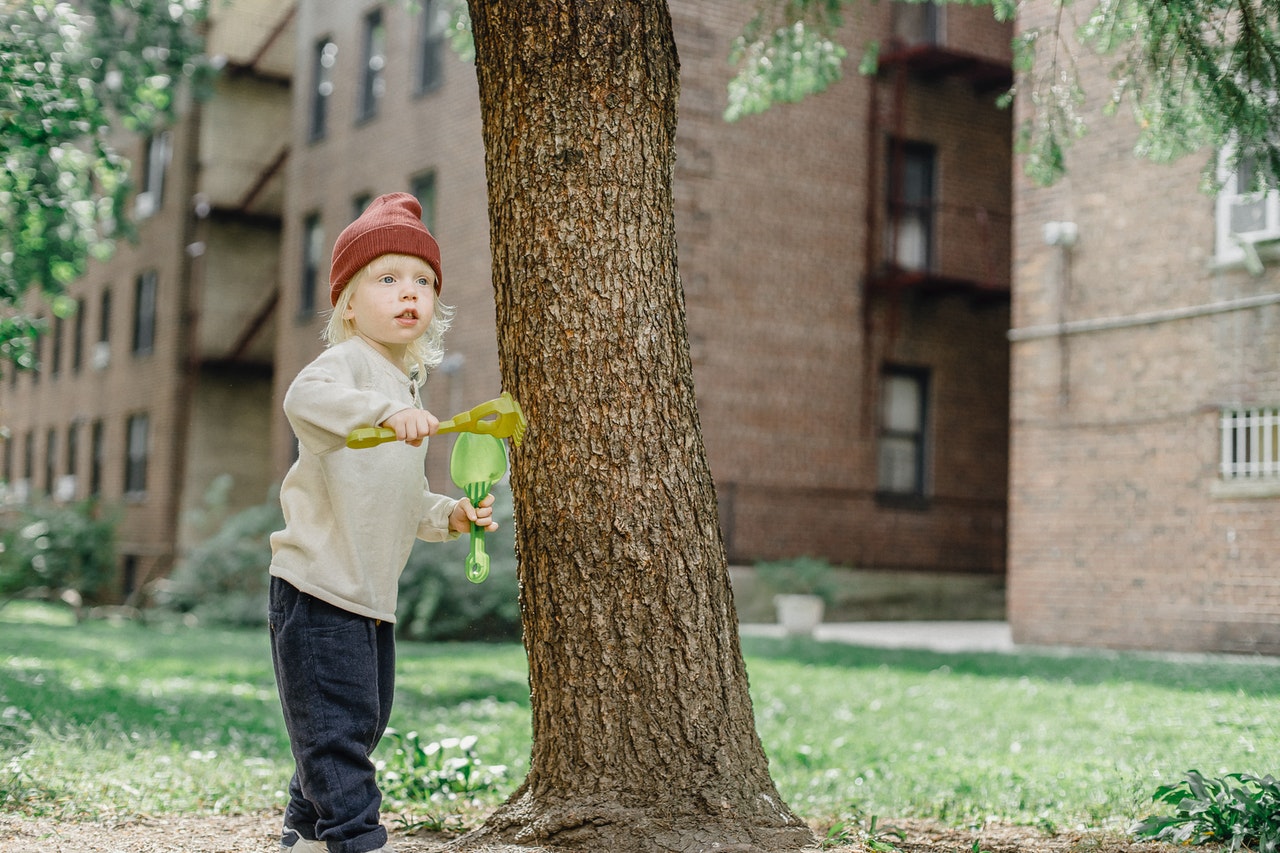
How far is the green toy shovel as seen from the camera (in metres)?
3.36

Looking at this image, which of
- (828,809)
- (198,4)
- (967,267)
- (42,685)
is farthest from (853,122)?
(828,809)

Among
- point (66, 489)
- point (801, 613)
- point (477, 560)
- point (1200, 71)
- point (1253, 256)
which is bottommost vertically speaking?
point (801, 613)

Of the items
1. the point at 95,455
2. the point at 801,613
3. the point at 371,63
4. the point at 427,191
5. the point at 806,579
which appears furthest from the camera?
the point at 95,455

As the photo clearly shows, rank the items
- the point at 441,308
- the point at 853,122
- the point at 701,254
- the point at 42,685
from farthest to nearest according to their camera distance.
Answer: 1. the point at 853,122
2. the point at 701,254
3. the point at 42,685
4. the point at 441,308

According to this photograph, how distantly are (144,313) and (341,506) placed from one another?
2688 centimetres

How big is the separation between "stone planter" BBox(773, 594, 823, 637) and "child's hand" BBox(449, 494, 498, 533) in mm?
12381

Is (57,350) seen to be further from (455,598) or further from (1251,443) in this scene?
(1251,443)

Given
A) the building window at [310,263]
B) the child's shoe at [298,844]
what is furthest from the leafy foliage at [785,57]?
the building window at [310,263]

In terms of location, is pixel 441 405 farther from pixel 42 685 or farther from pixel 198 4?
pixel 42 685

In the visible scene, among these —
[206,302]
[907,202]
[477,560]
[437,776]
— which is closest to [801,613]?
[907,202]

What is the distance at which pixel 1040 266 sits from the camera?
45.5 ft

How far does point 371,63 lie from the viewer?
22094 mm

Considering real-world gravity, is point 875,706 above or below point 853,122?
below

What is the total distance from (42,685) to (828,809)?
557 centimetres
